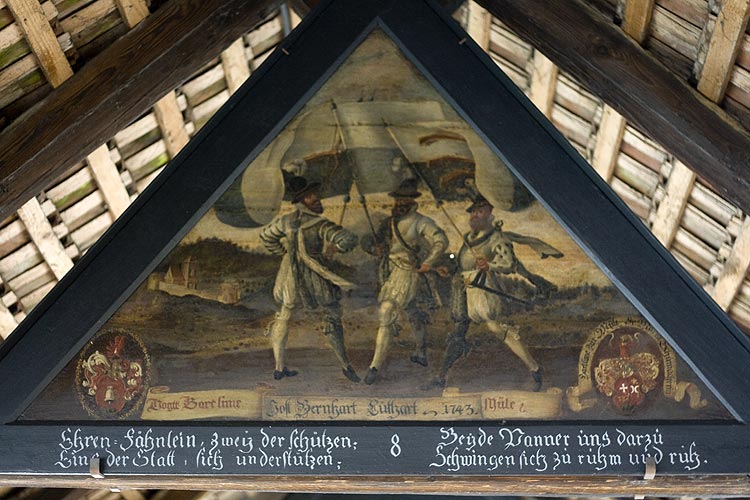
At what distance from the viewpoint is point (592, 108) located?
7.39 m

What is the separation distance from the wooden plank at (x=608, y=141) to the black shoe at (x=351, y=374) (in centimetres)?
280

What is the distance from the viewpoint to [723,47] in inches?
207

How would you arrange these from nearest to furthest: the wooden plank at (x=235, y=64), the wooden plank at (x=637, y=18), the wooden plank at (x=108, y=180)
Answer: the wooden plank at (x=637, y=18) → the wooden plank at (x=108, y=180) → the wooden plank at (x=235, y=64)

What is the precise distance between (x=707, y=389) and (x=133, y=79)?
9.77ft

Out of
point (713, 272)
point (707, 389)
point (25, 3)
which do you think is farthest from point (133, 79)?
point (713, 272)

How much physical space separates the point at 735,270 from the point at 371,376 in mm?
3023

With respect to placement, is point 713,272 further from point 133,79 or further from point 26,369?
point 26,369

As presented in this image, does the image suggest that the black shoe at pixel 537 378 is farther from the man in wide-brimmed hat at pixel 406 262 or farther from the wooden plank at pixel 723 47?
the wooden plank at pixel 723 47

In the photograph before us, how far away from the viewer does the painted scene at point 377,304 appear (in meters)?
5.03

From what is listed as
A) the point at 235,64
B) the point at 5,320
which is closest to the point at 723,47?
the point at 235,64

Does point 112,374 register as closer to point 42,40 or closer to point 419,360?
→ point 419,360

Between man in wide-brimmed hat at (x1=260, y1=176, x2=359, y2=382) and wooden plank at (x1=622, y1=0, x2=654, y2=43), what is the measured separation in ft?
5.48

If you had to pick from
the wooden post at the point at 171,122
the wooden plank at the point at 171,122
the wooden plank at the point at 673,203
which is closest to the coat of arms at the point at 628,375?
the wooden plank at the point at 673,203

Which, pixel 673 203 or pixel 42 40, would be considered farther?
Answer: pixel 673 203
